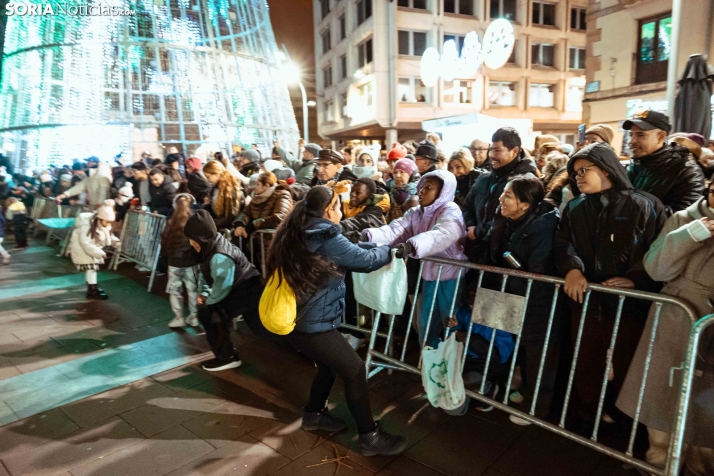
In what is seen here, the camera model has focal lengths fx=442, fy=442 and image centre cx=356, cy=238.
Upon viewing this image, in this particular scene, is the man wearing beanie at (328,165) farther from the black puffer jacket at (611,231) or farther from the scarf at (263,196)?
the black puffer jacket at (611,231)

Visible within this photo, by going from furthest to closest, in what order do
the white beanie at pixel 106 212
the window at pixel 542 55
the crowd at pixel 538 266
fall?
the window at pixel 542 55
the white beanie at pixel 106 212
the crowd at pixel 538 266

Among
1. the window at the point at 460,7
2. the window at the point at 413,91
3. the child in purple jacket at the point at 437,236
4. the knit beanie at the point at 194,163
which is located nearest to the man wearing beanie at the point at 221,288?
the child in purple jacket at the point at 437,236

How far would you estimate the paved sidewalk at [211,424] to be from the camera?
10.1 ft

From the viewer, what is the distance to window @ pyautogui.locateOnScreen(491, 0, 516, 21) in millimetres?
30531

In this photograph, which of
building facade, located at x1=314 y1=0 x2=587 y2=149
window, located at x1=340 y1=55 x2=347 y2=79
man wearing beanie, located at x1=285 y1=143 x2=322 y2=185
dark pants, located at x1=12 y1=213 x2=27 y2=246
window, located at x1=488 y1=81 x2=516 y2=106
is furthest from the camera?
window, located at x1=340 y1=55 x2=347 y2=79

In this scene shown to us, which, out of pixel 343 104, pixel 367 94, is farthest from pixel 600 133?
pixel 343 104

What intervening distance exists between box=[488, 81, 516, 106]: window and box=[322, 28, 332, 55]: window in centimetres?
1389

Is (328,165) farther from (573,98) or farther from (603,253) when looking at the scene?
(573,98)

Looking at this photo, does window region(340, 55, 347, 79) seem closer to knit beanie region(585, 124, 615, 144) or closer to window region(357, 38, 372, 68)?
window region(357, 38, 372, 68)

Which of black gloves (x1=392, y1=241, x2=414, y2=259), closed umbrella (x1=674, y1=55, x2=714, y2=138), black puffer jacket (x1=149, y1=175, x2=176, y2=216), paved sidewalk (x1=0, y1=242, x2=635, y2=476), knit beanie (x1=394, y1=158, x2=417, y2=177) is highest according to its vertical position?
closed umbrella (x1=674, y1=55, x2=714, y2=138)

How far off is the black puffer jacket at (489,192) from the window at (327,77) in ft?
115

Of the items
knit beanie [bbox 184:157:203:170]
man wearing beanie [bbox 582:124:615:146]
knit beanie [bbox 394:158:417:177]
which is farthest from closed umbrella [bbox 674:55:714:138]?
knit beanie [bbox 184:157:203:170]

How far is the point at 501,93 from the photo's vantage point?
101 feet

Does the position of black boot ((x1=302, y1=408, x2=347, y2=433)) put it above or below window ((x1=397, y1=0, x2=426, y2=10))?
below
